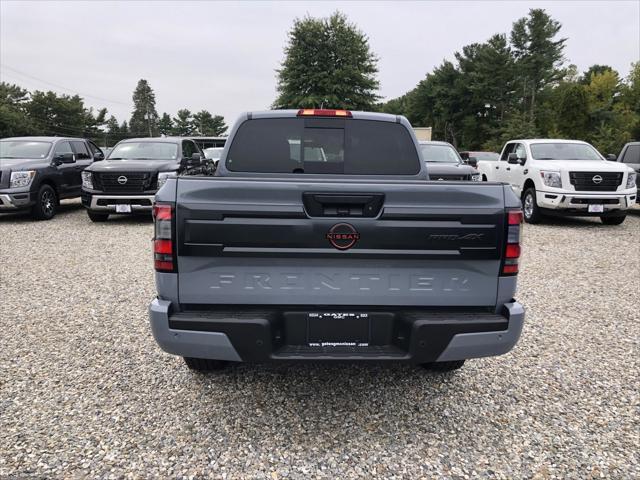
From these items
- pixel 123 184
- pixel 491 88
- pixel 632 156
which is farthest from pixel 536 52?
pixel 123 184

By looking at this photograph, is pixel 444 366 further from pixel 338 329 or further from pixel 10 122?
pixel 10 122

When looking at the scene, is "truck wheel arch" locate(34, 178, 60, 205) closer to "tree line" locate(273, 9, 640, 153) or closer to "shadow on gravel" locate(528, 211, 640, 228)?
"shadow on gravel" locate(528, 211, 640, 228)

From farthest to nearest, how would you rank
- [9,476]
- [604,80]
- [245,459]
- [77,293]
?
[604,80], [77,293], [245,459], [9,476]

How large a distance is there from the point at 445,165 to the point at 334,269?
9041 millimetres

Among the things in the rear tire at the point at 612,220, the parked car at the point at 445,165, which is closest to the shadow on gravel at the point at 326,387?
the parked car at the point at 445,165

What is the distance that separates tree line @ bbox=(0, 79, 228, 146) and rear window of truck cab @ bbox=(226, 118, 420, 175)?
62395 millimetres

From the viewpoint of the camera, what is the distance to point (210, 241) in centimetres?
249

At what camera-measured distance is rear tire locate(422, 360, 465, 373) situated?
11.5 ft

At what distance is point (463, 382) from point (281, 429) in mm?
1437

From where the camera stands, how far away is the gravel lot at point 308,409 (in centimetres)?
259

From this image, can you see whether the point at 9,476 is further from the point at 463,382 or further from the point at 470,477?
the point at 463,382

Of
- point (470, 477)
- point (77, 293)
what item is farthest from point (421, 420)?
point (77, 293)

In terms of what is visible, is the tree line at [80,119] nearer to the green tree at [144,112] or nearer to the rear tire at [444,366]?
the green tree at [144,112]

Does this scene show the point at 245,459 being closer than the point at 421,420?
Yes
